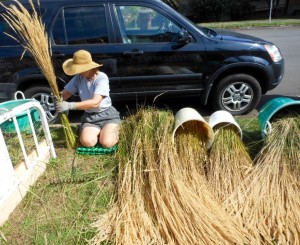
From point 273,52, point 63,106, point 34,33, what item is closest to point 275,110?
point 273,52

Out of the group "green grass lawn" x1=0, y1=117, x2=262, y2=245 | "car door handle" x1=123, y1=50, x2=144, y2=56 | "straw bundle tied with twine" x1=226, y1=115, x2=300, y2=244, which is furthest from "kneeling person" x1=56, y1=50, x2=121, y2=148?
"straw bundle tied with twine" x1=226, y1=115, x2=300, y2=244

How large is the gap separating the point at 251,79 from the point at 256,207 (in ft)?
8.33

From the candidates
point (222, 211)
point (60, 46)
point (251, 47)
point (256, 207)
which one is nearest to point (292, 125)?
point (256, 207)

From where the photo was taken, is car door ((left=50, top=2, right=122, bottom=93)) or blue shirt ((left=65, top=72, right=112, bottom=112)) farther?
car door ((left=50, top=2, right=122, bottom=93))

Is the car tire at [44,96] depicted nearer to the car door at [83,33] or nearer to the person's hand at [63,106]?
the car door at [83,33]

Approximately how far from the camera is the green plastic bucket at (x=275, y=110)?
11.0 ft

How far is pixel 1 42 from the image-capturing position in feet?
14.1

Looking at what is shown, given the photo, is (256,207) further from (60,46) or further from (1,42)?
(1,42)

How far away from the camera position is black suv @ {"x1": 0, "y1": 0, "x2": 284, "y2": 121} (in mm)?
4281

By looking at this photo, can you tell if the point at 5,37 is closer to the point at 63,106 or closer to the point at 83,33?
the point at 83,33

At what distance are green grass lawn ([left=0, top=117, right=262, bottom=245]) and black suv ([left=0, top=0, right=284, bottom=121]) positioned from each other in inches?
50.2

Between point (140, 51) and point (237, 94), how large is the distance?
166 centimetres

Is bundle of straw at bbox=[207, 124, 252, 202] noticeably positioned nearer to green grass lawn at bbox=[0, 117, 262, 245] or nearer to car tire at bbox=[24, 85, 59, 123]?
green grass lawn at bbox=[0, 117, 262, 245]

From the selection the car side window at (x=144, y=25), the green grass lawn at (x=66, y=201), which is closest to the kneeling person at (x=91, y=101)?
the green grass lawn at (x=66, y=201)
